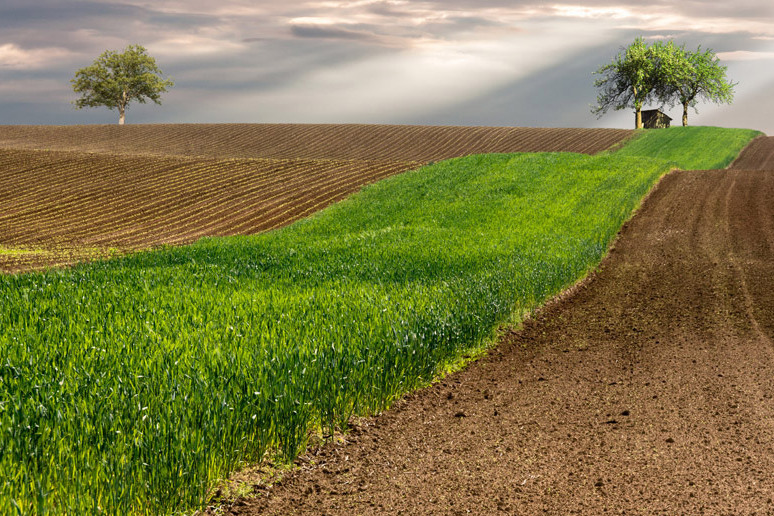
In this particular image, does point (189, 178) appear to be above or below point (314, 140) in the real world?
below

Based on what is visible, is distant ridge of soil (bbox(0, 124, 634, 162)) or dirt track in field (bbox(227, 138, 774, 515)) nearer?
dirt track in field (bbox(227, 138, 774, 515))

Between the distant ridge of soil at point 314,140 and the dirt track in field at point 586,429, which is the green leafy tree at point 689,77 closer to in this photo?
the distant ridge of soil at point 314,140

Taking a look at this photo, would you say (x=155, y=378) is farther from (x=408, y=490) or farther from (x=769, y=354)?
(x=769, y=354)

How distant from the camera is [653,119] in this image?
79000 millimetres

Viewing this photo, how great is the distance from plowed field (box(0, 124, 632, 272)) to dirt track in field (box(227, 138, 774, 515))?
59.9 ft

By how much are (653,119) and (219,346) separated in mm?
80477

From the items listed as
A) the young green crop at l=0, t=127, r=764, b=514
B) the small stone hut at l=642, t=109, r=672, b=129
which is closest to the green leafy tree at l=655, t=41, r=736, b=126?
the small stone hut at l=642, t=109, r=672, b=129

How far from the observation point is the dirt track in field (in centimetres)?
622

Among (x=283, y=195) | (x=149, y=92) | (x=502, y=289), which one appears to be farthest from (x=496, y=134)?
(x=502, y=289)

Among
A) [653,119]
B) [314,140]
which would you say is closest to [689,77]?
[653,119]

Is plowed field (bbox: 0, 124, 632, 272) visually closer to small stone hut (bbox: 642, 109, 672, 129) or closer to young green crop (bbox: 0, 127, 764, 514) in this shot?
small stone hut (bbox: 642, 109, 672, 129)

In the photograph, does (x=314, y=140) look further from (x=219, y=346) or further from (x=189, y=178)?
(x=219, y=346)

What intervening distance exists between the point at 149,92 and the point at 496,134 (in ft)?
168

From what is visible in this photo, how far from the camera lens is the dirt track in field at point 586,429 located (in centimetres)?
622
